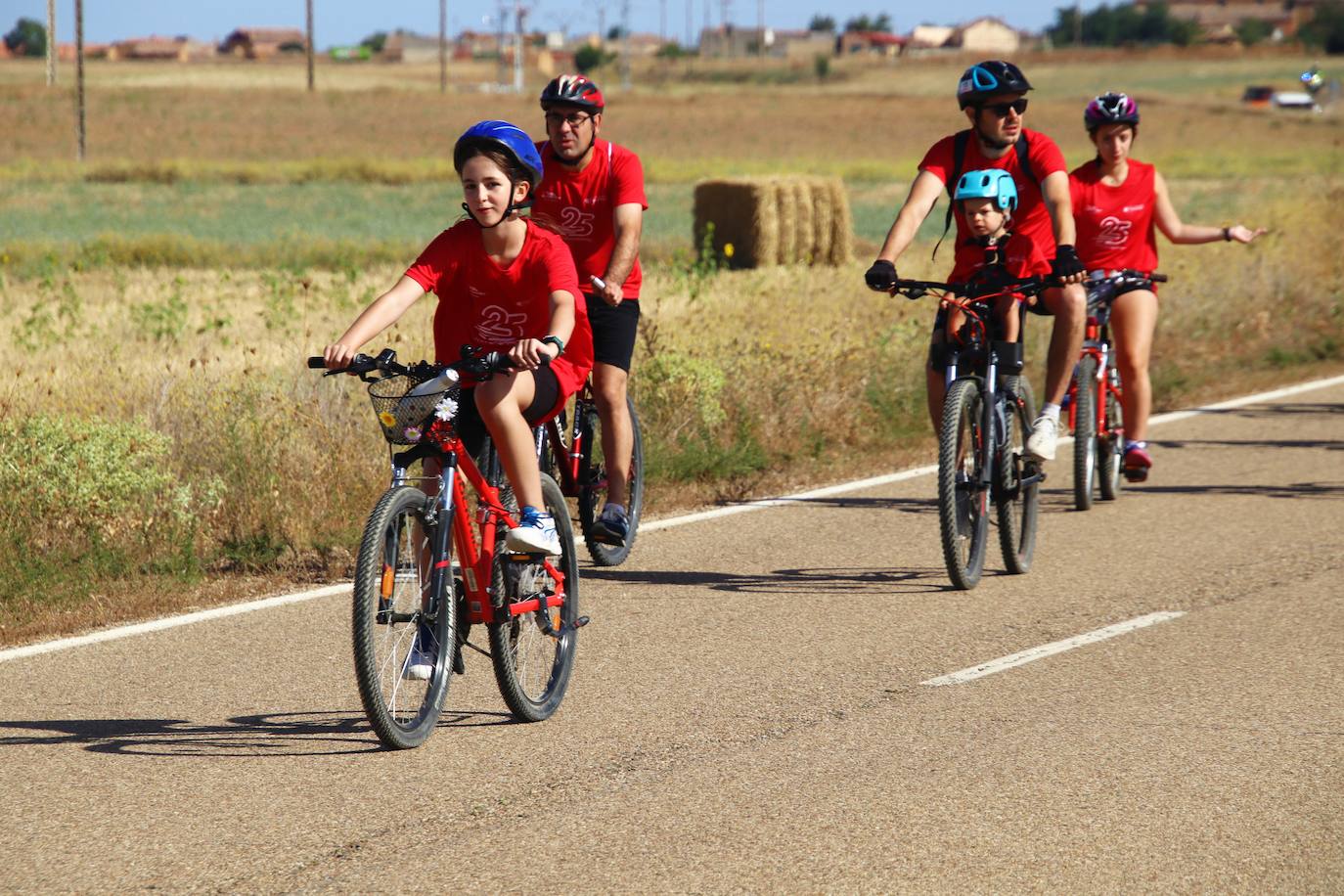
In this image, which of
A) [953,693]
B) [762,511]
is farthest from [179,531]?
[953,693]

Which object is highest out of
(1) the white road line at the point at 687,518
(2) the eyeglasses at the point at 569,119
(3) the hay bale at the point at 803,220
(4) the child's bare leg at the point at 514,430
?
(2) the eyeglasses at the point at 569,119

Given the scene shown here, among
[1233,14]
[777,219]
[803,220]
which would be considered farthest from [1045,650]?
[1233,14]

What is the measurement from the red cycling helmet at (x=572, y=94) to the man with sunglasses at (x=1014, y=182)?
1.38m

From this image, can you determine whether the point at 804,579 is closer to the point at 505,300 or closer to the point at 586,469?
the point at 586,469

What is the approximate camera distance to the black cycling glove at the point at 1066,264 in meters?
7.69

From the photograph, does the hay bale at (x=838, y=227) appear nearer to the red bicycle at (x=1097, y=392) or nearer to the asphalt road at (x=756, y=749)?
the red bicycle at (x=1097, y=392)

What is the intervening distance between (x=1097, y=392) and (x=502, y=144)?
16.4ft

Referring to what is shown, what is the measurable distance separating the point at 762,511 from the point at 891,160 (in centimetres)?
4883

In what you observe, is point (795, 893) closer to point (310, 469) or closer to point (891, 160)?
point (310, 469)

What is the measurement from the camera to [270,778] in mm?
5281

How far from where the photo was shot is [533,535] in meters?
5.60

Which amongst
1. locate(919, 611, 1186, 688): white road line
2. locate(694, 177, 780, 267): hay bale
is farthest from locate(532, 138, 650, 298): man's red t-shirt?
locate(694, 177, 780, 267): hay bale

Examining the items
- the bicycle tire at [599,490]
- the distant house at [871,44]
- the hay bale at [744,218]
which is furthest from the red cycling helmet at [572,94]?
the distant house at [871,44]

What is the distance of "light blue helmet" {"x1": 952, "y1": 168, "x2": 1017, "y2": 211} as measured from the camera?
8039mm
